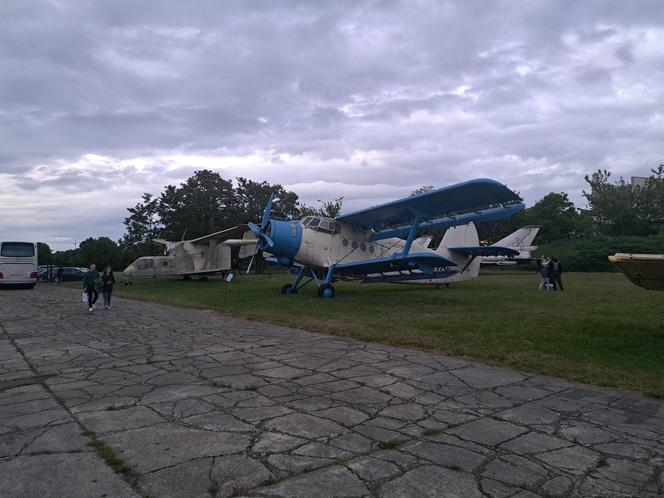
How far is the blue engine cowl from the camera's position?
54.5 feet

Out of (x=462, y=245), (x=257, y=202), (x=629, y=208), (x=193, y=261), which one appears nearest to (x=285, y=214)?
(x=257, y=202)

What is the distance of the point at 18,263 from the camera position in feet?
91.0

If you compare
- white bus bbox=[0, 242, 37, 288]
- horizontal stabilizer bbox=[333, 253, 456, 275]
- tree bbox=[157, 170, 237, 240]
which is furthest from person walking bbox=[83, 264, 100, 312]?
tree bbox=[157, 170, 237, 240]

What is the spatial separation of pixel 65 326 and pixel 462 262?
52.6 feet

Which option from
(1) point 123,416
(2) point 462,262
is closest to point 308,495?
(1) point 123,416

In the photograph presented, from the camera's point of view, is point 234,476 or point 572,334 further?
point 572,334

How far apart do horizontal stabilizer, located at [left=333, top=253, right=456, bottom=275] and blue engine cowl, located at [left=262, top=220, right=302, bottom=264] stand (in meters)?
1.65

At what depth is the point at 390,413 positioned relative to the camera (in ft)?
14.0

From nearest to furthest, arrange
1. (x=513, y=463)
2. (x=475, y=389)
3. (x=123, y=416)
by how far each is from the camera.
A: (x=513, y=463) < (x=123, y=416) < (x=475, y=389)

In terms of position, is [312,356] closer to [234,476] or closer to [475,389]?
[475,389]

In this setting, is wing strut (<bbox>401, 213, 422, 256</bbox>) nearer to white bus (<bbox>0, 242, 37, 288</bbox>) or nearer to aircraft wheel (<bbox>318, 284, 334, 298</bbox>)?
aircraft wheel (<bbox>318, 284, 334, 298</bbox>)

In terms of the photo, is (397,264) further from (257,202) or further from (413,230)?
(257,202)

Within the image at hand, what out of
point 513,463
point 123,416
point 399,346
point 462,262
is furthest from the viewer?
point 462,262

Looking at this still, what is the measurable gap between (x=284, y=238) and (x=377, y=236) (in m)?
3.87
